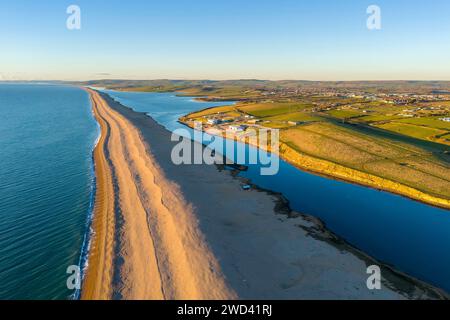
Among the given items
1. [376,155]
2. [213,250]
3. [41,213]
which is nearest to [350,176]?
[376,155]

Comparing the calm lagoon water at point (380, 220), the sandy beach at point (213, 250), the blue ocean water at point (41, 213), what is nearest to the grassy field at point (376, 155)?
the calm lagoon water at point (380, 220)

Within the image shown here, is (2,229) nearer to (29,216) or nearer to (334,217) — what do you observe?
(29,216)

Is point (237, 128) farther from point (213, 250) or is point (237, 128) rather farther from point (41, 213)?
point (213, 250)

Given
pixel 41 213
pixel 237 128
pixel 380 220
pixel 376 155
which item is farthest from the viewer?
pixel 237 128

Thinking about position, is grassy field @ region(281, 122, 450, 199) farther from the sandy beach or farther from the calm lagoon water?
the sandy beach

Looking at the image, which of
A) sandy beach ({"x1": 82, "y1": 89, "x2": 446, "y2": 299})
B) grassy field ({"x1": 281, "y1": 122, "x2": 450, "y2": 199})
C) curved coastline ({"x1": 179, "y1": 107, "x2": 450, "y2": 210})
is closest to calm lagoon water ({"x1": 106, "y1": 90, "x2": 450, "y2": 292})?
curved coastline ({"x1": 179, "y1": 107, "x2": 450, "y2": 210})

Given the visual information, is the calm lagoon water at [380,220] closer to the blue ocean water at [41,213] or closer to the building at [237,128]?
the blue ocean water at [41,213]
